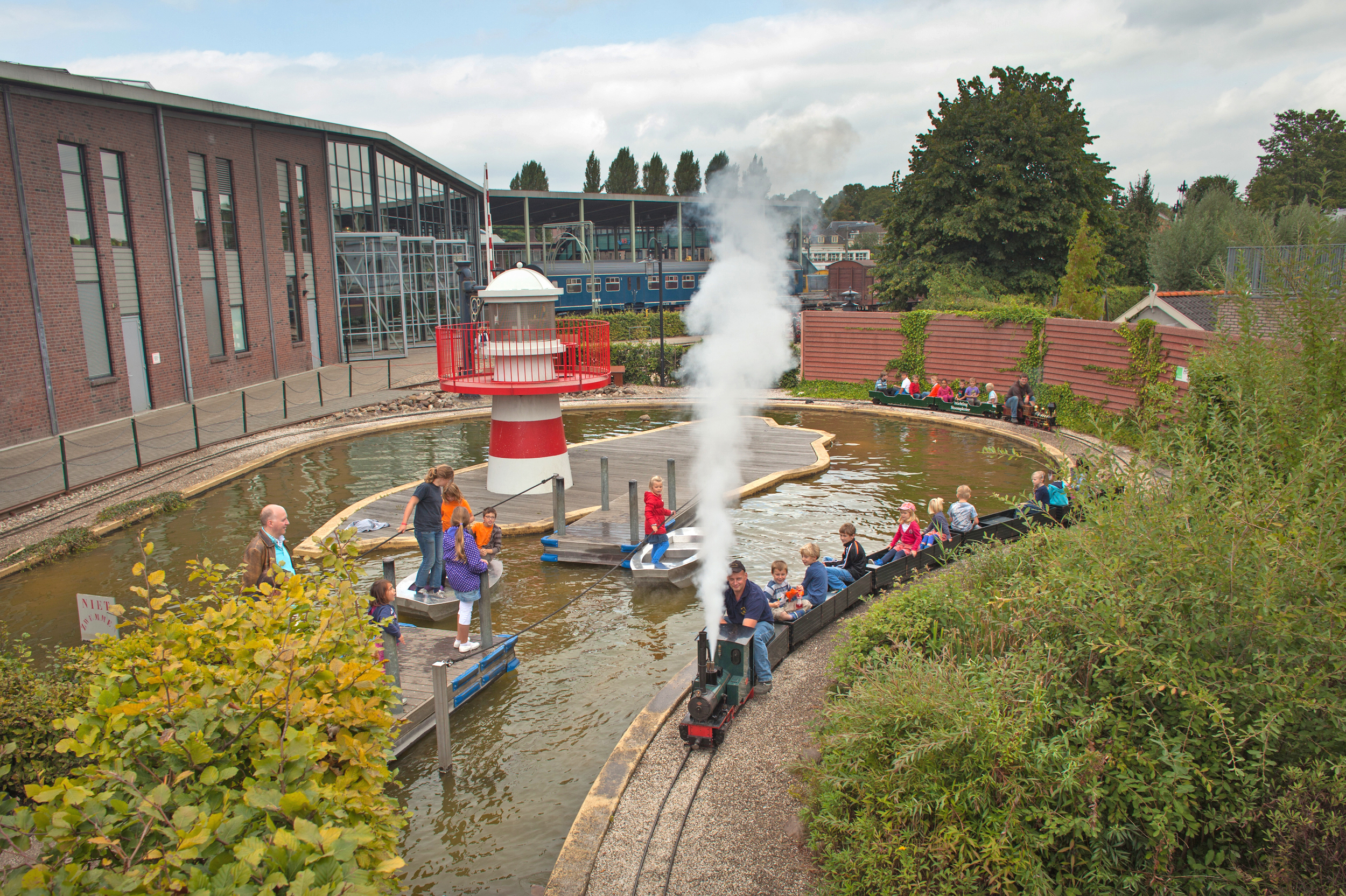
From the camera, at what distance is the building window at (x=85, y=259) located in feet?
73.1

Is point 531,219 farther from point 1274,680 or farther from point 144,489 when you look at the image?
point 1274,680

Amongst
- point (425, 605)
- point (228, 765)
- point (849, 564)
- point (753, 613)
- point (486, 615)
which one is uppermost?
point (228, 765)

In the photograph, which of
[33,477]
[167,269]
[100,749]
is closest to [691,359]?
[167,269]

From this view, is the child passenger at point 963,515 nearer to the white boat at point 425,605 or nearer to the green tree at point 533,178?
the white boat at point 425,605

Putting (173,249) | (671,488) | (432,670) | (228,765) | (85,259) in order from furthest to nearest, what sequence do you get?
(173,249), (85,259), (671,488), (432,670), (228,765)

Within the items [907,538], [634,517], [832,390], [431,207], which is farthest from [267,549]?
[431,207]

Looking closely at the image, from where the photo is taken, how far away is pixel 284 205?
3412cm

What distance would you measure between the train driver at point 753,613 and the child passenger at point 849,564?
8.43 feet

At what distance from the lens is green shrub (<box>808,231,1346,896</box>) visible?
4.91 meters

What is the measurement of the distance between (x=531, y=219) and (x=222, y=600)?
70.3 meters

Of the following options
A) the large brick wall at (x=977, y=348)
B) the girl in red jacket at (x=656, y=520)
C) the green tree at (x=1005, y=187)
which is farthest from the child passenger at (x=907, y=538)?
the green tree at (x=1005, y=187)

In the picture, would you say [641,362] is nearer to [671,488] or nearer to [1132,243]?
[671,488]

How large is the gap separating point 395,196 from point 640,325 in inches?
649

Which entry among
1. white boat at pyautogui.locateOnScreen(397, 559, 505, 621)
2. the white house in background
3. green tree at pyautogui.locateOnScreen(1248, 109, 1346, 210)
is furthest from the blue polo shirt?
green tree at pyautogui.locateOnScreen(1248, 109, 1346, 210)
